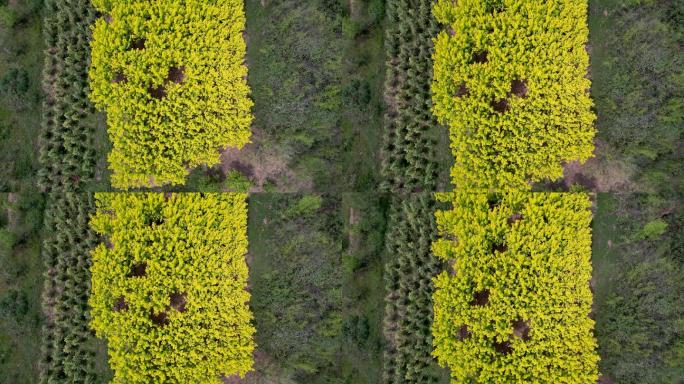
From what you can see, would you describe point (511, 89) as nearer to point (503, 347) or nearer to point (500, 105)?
point (500, 105)

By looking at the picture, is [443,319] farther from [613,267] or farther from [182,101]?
[182,101]

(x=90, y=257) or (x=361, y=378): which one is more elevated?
(x=90, y=257)

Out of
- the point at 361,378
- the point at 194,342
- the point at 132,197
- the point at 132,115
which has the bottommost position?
the point at 361,378

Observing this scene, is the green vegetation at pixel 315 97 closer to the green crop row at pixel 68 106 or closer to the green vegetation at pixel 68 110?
the green vegetation at pixel 68 110

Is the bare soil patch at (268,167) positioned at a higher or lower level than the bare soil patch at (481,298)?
higher

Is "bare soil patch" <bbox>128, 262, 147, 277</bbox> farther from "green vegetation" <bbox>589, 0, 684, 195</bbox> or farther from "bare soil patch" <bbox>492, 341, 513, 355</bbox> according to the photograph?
"green vegetation" <bbox>589, 0, 684, 195</bbox>

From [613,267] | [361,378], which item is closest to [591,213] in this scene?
[613,267]

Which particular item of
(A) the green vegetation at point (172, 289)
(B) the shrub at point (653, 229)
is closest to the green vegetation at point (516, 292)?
(B) the shrub at point (653, 229)
